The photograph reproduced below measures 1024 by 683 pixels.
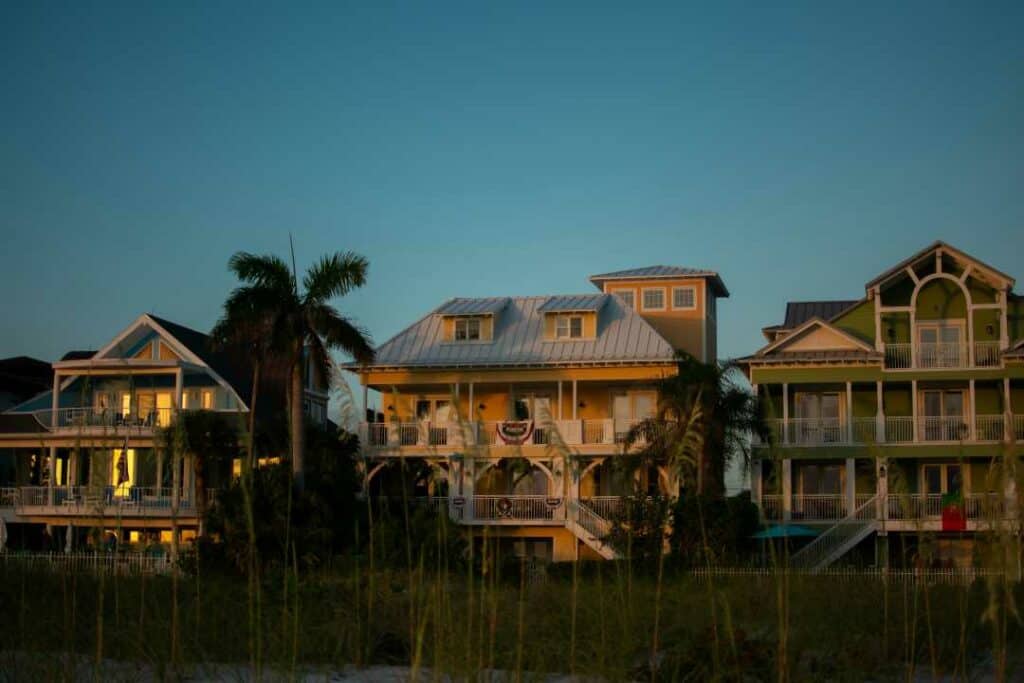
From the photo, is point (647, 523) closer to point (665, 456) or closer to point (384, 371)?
point (665, 456)

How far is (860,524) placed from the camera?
3591 centimetres

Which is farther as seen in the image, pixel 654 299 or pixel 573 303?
pixel 654 299

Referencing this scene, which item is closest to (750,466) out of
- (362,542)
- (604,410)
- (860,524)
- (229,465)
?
(860,524)

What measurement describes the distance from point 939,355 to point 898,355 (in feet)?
4.05

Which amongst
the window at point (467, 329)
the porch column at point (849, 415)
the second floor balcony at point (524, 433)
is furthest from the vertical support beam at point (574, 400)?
the porch column at point (849, 415)

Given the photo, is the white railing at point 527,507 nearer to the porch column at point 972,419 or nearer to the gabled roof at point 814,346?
the gabled roof at point 814,346

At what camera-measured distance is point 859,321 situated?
1578 inches

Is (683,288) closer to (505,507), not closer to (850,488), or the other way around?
(850,488)

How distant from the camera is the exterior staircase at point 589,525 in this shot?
35.5 metres

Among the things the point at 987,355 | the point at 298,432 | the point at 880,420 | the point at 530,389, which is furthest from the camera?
the point at 530,389

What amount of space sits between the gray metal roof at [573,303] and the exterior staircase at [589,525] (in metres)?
7.65

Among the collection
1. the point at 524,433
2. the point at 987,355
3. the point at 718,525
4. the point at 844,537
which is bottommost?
the point at 844,537

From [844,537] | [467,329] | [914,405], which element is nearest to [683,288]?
[467,329]

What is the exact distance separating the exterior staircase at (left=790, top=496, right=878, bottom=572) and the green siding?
6.09 m
